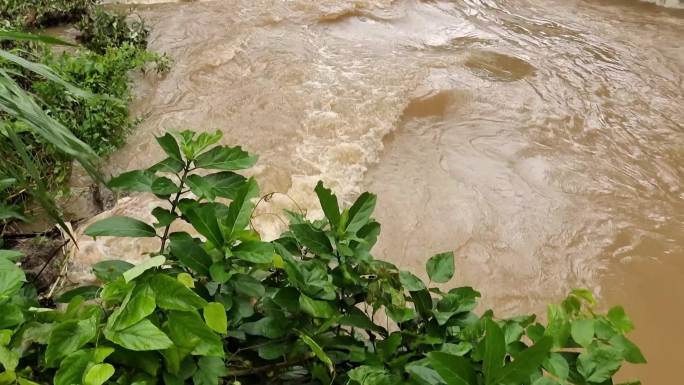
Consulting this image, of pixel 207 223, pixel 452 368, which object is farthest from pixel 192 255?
pixel 452 368

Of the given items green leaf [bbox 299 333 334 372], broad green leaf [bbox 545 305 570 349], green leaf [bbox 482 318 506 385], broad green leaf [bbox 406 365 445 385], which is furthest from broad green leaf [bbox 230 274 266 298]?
broad green leaf [bbox 545 305 570 349]

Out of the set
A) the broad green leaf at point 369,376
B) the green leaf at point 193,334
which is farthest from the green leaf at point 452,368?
the green leaf at point 193,334

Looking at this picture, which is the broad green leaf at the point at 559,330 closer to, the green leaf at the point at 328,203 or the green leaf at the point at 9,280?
the green leaf at the point at 328,203

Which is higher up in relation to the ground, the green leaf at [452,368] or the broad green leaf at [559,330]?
the green leaf at [452,368]

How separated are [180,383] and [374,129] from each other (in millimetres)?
2836

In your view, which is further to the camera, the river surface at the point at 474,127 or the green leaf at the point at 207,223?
the river surface at the point at 474,127

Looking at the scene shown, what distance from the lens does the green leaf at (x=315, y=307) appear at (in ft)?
3.50

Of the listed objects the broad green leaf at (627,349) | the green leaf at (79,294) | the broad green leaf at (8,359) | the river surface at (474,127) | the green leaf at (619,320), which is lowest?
the river surface at (474,127)

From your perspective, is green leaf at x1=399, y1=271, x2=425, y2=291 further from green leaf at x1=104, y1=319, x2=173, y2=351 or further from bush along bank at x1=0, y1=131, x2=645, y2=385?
green leaf at x1=104, y1=319, x2=173, y2=351

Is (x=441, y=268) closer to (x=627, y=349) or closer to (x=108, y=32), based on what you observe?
(x=627, y=349)

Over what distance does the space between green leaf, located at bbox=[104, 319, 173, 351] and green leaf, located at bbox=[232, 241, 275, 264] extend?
0.24 meters

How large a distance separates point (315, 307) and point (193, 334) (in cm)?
26

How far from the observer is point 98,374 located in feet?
2.72

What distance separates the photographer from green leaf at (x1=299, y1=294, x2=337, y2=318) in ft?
3.50
